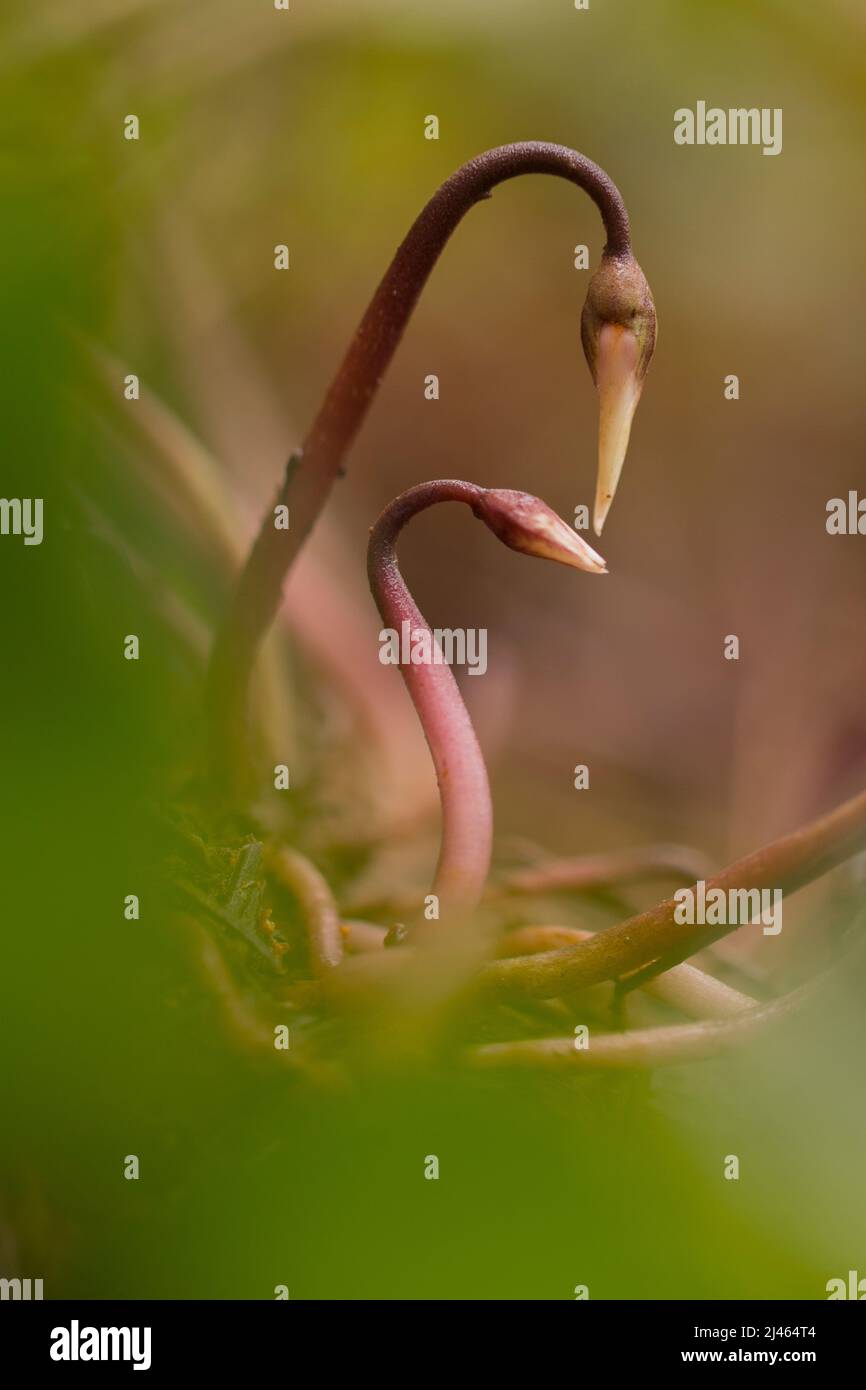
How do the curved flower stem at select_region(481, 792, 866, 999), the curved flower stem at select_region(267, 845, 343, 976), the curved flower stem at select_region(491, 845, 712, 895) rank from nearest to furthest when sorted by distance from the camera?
1. the curved flower stem at select_region(481, 792, 866, 999)
2. the curved flower stem at select_region(267, 845, 343, 976)
3. the curved flower stem at select_region(491, 845, 712, 895)

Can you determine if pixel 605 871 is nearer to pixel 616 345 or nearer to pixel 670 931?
pixel 670 931

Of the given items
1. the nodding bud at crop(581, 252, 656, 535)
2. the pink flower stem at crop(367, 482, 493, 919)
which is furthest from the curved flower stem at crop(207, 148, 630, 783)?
the pink flower stem at crop(367, 482, 493, 919)

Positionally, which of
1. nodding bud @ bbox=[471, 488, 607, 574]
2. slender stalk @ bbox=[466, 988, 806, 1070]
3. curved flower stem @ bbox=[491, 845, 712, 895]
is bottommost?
slender stalk @ bbox=[466, 988, 806, 1070]

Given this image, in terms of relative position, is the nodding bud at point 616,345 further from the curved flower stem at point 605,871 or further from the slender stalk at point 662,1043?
the curved flower stem at point 605,871

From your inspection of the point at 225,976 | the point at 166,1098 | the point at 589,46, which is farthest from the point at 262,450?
the point at 166,1098

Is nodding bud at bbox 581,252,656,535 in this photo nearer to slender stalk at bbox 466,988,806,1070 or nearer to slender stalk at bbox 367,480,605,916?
slender stalk at bbox 367,480,605,916

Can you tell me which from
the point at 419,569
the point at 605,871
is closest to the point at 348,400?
the point at 605,871

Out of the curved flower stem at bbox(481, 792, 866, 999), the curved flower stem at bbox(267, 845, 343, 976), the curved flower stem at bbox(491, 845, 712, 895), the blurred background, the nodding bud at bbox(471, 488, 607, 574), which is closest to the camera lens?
the blurred background
